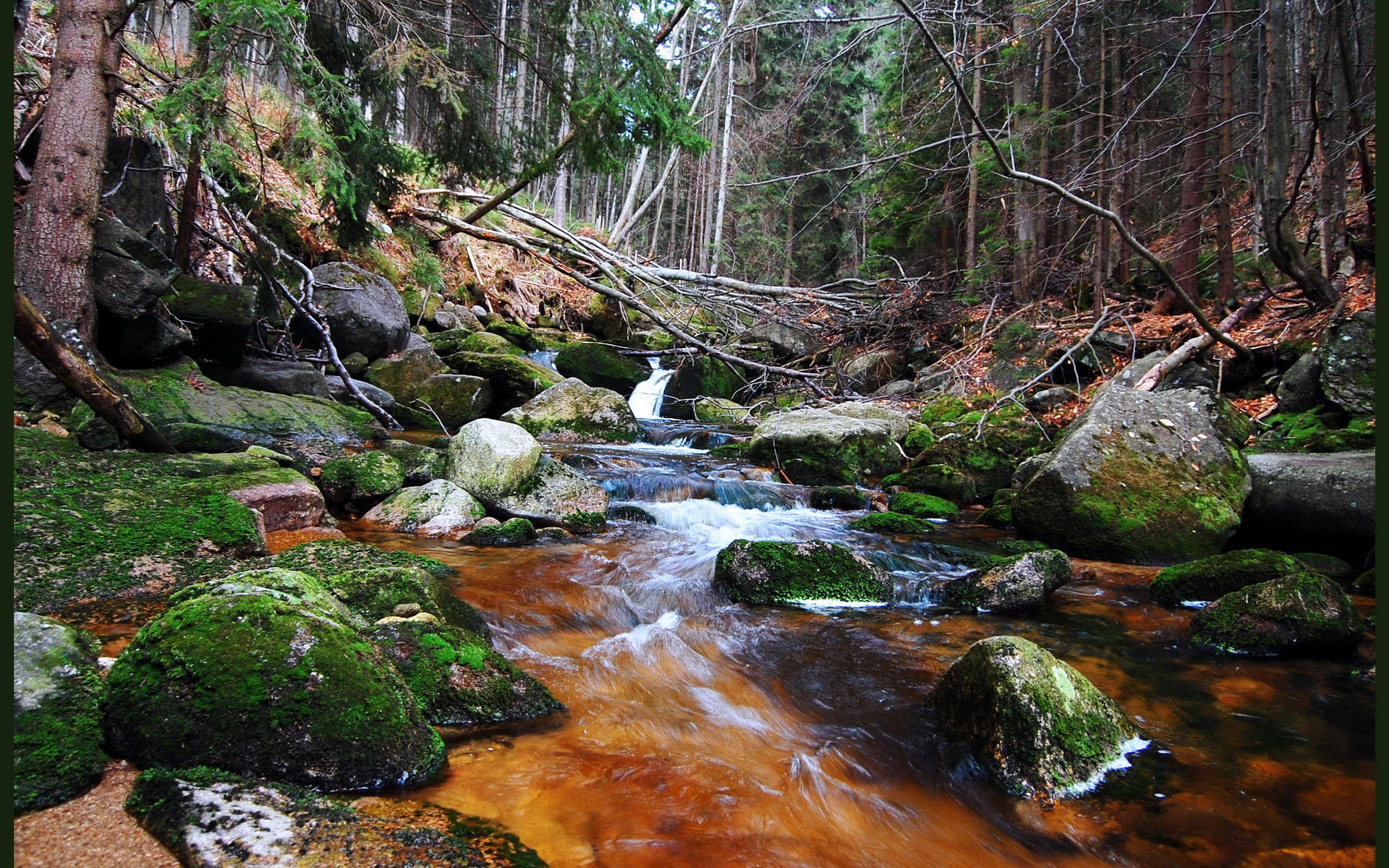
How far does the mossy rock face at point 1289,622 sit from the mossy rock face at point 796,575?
220 centimetres

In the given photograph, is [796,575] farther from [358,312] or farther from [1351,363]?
[358,312]

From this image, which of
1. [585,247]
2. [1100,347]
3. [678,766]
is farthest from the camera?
[585,247]

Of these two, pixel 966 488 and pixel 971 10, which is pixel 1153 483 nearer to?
pixel 966 488

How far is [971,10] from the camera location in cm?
475

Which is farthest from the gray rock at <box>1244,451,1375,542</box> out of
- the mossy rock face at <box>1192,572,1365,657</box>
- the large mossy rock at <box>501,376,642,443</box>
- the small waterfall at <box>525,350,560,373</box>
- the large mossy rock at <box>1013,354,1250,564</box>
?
the small waterfall at <box>525,350,560,373</box>

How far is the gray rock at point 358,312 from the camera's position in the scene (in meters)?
11.2

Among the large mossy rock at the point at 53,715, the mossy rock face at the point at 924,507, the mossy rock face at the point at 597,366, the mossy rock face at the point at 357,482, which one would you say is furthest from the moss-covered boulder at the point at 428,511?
the mossy rock face at the point at 597,366

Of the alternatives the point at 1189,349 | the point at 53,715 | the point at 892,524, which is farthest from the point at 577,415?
the point at 53,715

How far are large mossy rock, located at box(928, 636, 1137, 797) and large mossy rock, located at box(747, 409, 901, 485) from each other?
6329mm

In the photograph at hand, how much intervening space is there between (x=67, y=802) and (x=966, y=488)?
885 cm

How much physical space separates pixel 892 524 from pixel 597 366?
32.0ft

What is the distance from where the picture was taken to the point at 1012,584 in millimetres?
5277

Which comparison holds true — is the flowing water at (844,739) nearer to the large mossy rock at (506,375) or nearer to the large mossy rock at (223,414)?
the large mossy rock at (223,414)

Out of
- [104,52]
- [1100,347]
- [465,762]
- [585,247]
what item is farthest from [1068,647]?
[585,247]
